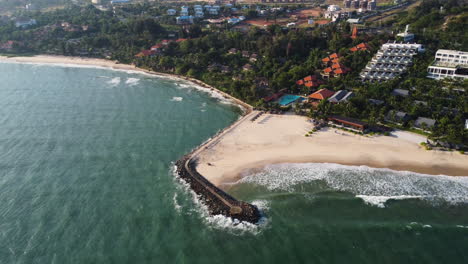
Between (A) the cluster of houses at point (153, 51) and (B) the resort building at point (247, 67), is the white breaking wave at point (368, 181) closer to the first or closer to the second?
(B) the resort building at point (247, 67)

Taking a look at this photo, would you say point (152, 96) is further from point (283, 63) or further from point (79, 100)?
point (283, 63)

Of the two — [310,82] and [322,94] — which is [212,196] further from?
Result: [310,82]

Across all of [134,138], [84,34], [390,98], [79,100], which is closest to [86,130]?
[134,138]

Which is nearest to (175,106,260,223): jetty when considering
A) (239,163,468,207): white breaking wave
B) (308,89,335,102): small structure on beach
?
(239,163,468,207): white breaking wave

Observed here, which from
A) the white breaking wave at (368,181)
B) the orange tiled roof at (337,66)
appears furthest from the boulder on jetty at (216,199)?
the orange tiled roof at (337,66)

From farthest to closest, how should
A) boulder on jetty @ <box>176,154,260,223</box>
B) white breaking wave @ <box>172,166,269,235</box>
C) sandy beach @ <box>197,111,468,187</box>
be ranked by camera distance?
sandy beach @ <box>197,111,468,187</box>
boulder on jetty @ <box>176,154,260,223</box>
white breaking wave @ <box>172,166,269,235</box>

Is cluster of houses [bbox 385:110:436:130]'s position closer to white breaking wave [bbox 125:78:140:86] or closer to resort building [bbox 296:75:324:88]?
resort building [bbox 296:75:324:88]
